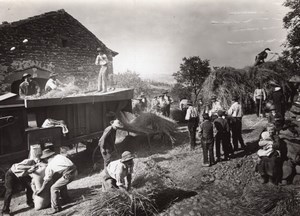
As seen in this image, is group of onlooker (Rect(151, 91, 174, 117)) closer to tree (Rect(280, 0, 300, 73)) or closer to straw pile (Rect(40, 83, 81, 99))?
straw pile (Rect(40, 83, 81, 99))

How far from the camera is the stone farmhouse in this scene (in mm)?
12797

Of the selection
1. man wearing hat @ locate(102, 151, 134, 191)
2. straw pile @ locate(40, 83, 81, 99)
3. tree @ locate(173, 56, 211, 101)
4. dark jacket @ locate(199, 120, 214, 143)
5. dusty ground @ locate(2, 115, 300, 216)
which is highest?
tree @ locate(173, 56, 211, 101)

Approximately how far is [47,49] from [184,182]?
12470mm

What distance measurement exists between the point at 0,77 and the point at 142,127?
8.25m

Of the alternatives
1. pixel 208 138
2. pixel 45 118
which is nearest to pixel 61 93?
pixel 45 118

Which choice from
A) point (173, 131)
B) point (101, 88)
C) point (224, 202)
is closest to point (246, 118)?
point (173, 131)

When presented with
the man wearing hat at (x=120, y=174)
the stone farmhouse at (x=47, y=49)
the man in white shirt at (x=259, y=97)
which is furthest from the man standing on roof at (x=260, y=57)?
the man wearing hat at (x=120, y=174)

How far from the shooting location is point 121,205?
4395 millimetres

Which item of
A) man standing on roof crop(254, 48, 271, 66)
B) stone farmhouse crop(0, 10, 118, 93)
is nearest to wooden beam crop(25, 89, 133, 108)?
stone farmhouse crop(0, 10, 118, 93)

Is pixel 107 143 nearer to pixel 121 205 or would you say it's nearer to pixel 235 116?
pixel 121 205

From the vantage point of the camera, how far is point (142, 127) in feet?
30.1

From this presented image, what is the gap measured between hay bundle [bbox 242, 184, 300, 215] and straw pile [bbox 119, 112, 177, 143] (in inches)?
172

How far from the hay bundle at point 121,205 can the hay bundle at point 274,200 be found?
6.39ft

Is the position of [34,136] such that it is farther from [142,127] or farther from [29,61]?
[29,61]
